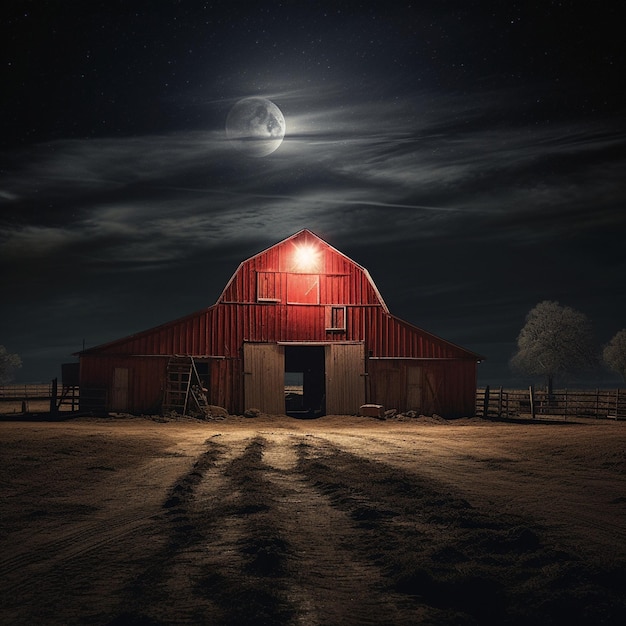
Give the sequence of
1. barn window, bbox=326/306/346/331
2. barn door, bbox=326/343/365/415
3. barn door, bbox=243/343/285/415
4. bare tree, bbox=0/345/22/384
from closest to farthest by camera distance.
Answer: barn door, bbox=243/343/285/415
barn door, bbox=326/343/365/415
barn window, bbox=326/306/346/331
bare tree, bbox=0/345/22/384

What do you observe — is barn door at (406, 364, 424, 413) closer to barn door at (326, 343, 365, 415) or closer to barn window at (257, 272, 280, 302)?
barn door at (326, 343, 365, 415)

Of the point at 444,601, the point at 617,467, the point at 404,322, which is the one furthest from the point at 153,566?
the point at 404,322

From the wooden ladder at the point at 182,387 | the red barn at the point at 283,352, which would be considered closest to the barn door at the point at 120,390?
the red barn at the point at 283,352

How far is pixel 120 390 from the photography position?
34812mm

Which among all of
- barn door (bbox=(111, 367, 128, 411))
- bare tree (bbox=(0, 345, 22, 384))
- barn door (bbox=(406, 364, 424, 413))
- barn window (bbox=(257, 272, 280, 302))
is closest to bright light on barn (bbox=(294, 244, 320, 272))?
barn window (bbox=(257, 272, 280, 302))

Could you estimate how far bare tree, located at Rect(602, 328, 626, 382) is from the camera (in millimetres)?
88625

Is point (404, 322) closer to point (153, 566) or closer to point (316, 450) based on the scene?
point (316, 450)

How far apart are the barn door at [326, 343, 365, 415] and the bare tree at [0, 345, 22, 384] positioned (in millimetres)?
96761

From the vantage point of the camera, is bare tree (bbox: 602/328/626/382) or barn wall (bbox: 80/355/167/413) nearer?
barn wall (bbox: 80/355/167/413)

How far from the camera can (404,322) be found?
37531mm

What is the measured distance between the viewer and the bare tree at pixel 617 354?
88.6 m

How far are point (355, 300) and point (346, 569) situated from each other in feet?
99.9

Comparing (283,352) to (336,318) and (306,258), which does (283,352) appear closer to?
(336,318)

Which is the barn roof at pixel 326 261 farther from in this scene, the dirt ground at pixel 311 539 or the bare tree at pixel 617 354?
the bare tree at pixel 617 354
